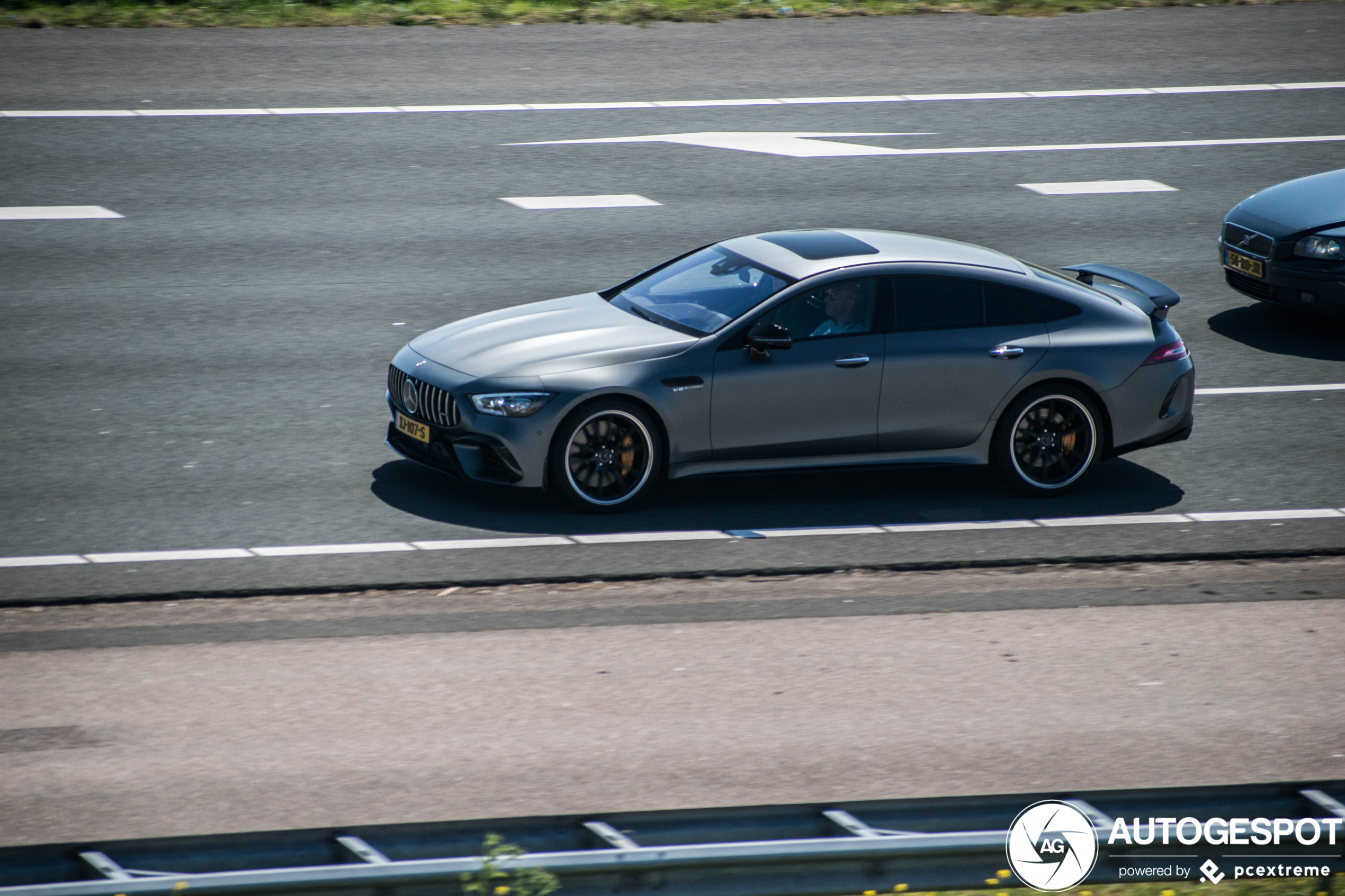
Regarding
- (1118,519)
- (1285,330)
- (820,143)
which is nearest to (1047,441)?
(1118,519)

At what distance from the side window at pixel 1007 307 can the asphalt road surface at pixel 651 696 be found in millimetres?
1802

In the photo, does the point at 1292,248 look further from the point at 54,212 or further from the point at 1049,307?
the point at 54,212

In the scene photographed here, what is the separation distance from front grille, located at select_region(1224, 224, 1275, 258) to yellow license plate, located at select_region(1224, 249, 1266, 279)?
5 cm

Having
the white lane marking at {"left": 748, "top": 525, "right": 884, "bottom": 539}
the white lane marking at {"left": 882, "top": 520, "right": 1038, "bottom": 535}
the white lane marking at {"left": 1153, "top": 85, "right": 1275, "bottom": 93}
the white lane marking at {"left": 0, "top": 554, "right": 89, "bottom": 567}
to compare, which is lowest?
the white lane marking at {"left": 0, "top": 554, "right": 89, "bottom": 567}

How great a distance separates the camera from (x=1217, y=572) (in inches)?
350

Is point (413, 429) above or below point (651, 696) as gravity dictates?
above

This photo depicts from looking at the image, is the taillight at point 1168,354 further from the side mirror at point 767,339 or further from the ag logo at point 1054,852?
the ag logo at point 1054,852

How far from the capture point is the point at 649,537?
9.13 metres

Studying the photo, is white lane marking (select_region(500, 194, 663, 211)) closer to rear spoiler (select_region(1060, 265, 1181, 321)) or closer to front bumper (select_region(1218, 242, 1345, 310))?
rear spoiler (select_region(1060, 265, 1181, 321))

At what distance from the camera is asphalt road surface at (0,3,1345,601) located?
9.23 metres

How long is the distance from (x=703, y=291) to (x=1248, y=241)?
5452 millimetres

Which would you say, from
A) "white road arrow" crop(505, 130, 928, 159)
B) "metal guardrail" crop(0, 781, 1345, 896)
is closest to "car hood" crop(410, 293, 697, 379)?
"metal guardrail" crop(0, 781, 1345, 896)

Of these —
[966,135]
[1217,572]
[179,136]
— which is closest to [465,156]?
[179,136]

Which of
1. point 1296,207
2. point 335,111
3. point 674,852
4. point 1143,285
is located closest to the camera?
point 674,852
